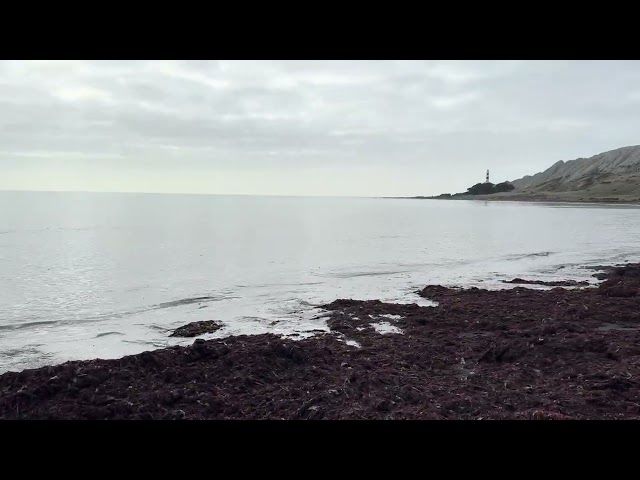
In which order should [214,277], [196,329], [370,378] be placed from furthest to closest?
[214,277] < [196,329] < [370,378]

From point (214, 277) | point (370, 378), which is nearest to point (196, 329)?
point (370, 378)

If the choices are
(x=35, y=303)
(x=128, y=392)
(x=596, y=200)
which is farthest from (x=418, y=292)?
(x=596, y=200)

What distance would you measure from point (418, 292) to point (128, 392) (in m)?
15.3

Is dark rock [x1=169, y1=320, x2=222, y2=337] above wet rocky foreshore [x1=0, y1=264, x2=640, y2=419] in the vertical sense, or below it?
below

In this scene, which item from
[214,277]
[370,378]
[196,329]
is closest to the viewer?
[370,378]

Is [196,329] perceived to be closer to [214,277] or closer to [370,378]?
[370,378]

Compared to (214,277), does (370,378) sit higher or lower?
higher

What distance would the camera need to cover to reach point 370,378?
905 cm

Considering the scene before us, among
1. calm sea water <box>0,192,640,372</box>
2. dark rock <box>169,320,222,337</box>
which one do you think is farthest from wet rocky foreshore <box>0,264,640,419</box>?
calm sea water <box>0,192,640,372</box>

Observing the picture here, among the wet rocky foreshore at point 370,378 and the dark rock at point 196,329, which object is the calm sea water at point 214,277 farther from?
the wet rocky foreshore at point 370,378

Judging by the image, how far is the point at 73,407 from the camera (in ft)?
27.4

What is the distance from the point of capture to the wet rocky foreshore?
7.79 m

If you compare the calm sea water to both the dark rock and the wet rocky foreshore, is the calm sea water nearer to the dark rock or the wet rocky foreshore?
the dark rock
